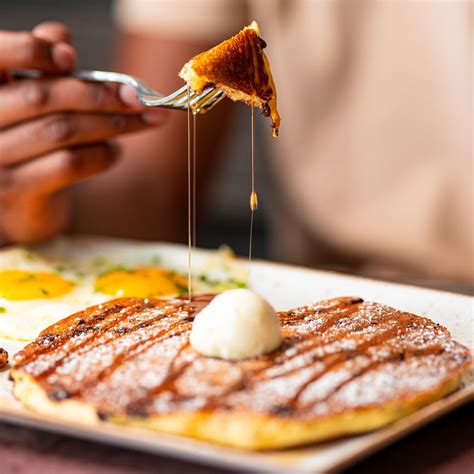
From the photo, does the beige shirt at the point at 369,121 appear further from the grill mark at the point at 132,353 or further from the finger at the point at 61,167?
the grill mark at the point at 132,353

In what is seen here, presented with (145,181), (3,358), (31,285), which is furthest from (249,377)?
(145,181)

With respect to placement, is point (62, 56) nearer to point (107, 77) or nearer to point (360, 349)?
point (107, 77)

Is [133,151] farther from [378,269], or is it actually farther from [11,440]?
[11,440]

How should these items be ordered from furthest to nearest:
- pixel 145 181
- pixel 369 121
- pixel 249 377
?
pixel 145 181
pixel 369 121
pixel 249 377

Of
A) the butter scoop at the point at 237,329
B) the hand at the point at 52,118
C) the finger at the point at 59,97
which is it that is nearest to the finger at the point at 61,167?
the hand at the point at 52,118

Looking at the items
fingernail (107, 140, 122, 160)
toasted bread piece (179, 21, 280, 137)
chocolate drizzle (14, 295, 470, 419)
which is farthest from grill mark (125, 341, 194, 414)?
fingernail (107, 140, 122, 160)
